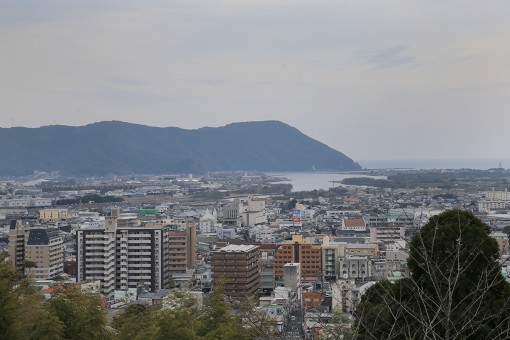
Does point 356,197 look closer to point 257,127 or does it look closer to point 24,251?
point 24,251

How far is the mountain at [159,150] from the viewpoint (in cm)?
8525

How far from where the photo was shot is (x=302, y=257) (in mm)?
16156

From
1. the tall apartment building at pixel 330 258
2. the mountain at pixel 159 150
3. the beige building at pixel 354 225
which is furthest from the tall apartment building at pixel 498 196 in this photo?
the mountain at pixel 159 150

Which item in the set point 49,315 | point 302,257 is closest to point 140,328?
point 49,315

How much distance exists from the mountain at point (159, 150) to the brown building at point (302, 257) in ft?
220

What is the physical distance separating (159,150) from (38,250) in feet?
259

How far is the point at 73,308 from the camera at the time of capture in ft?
18.4

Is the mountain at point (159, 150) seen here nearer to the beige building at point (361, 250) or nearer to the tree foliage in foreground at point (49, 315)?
the beige building at point (361, 250)

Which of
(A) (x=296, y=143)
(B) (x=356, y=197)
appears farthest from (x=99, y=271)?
(A) (x=296, y=143)

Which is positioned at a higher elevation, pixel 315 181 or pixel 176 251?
pixel 315 181

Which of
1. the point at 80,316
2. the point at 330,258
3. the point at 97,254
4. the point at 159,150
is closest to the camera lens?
the point at 80,316

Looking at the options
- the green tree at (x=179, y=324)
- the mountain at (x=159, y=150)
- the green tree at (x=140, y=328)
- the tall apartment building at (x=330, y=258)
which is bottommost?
the tall apartment building at (x=330, y=258)

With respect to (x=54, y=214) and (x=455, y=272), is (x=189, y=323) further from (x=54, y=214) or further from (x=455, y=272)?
(x=54, y=214)

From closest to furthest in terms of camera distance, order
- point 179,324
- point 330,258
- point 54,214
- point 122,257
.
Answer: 1. point 179,324
2. point 122,257
3. point 330,258
4. point 54,214
